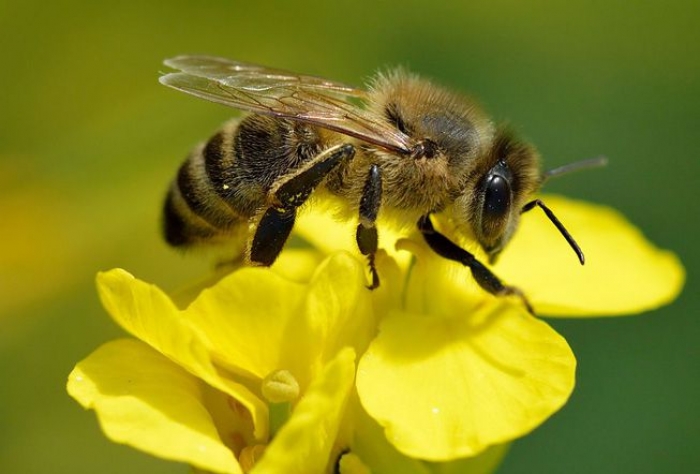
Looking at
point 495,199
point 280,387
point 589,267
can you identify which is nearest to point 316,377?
point 280,387

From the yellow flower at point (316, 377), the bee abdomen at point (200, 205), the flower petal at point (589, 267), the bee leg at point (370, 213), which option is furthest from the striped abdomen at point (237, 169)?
the flower petal at point (589, 267)

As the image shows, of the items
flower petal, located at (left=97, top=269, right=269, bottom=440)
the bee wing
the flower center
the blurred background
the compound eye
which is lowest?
the blurred background

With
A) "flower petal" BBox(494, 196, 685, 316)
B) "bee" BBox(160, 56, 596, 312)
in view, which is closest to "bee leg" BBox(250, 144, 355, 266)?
"bee" BBox(160, 56, 596, 312)

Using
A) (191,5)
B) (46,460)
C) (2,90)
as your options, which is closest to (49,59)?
(2,90)

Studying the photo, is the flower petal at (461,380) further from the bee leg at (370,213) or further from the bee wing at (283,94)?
the bee wing at (283,94)

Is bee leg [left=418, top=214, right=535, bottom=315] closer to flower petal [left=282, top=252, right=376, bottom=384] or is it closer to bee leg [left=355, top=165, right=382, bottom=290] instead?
bee leg [left=355, top=165, right=382, bottom=290]

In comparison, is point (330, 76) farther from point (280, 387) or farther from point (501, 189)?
point (280, 387)
